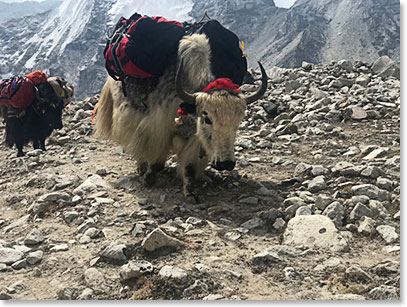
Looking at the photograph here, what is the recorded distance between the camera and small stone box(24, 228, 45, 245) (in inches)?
98.2

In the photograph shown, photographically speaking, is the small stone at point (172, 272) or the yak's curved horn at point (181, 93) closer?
the small stone at point (172, 272)

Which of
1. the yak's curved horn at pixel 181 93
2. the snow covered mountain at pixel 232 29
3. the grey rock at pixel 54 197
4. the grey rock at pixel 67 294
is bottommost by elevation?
the grey rock at pixel 67 294

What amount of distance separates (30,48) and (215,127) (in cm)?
11425

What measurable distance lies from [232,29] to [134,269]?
8926 cm

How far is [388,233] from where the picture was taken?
86.6 inches

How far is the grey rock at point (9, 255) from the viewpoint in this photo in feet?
7.41

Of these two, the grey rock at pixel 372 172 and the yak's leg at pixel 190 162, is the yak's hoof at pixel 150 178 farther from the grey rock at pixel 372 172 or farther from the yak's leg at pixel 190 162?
the grey rock at pixel 372 172

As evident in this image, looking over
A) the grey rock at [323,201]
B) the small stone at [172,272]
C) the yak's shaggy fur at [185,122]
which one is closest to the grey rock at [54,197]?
the yak's shaggy fur at [185,122]

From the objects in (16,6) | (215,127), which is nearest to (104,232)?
(215,127)

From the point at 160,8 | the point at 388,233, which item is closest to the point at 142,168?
the point at 388,233

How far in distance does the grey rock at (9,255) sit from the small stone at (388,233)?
75.2 inches

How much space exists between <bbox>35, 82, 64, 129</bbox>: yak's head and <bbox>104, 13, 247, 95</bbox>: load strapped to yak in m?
2.53

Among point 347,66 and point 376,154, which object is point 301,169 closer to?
point 376,154

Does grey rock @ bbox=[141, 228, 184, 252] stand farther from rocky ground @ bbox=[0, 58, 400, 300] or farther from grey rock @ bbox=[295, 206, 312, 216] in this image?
grey rock @ bbox=[295, 206, 312, 216]
